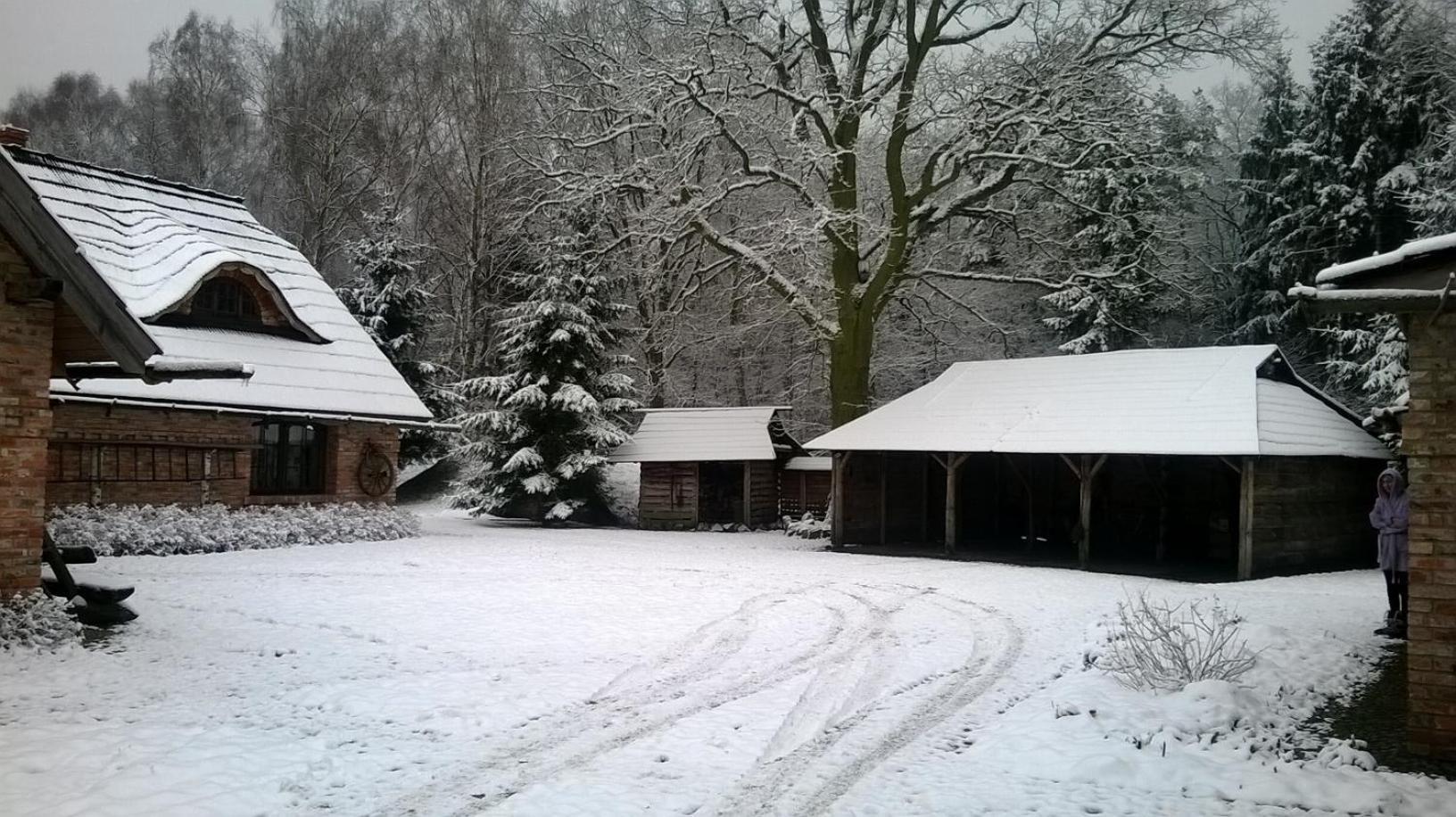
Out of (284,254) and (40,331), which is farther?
(284,254)

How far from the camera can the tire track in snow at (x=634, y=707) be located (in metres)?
6.20

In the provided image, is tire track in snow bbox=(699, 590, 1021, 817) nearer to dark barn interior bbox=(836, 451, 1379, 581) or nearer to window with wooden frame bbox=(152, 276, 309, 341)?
dark barn interior bbox=(836, 451, 1379, 581)

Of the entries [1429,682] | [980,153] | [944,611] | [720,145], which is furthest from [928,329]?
[1429,682]

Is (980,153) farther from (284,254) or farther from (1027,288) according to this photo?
(284,254)

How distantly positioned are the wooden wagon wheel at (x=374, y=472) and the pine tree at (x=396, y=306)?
9232mm

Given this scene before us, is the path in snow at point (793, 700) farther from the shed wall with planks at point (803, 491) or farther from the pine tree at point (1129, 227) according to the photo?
the shed wall with planks at point (803, 491)

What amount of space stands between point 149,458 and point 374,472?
482 centimetres

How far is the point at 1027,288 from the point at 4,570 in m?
30.1

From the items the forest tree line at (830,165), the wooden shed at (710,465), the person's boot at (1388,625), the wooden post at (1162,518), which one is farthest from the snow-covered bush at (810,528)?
the person's boot at (1388,625)

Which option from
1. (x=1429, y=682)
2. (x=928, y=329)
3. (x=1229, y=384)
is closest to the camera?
(x=1429, y=682)

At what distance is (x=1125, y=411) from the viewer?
18812mm

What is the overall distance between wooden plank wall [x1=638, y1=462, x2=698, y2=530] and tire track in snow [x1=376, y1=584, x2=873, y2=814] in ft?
52.8

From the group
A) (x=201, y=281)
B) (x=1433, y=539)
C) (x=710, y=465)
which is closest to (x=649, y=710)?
(x=1433, y=539)

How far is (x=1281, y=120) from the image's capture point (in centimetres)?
2383
